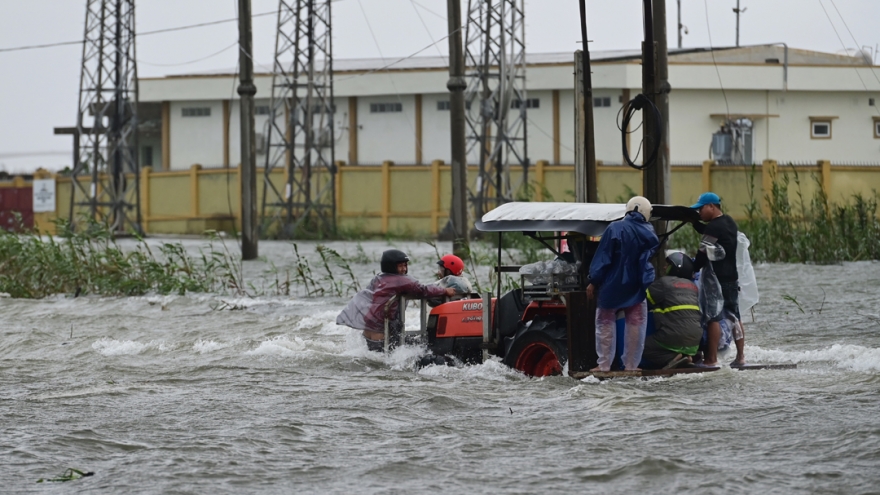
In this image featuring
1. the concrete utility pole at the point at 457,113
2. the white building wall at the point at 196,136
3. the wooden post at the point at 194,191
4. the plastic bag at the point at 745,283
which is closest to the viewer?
the plastic bag at the point at 745,283

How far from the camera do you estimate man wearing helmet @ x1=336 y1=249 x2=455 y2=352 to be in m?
13.4

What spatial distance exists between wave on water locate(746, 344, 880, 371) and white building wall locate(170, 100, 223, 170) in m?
45.3

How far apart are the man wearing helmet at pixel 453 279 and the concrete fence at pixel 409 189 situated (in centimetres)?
2264

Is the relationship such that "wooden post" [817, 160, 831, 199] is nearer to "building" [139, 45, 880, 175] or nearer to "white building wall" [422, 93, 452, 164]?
"building" [139, 45, 880, 175]

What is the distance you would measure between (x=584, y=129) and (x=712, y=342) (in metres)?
4.86

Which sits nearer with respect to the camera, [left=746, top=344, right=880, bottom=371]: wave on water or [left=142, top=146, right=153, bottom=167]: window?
[left=746, top=344, right=880, bottom=371]: wave on water

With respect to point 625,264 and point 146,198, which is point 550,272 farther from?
point 146,198

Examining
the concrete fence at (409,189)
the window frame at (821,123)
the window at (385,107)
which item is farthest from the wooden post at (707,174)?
the window at (385,107)

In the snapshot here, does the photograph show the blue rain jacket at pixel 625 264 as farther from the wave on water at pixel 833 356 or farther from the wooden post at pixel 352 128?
the wooden post at pixel 352 128

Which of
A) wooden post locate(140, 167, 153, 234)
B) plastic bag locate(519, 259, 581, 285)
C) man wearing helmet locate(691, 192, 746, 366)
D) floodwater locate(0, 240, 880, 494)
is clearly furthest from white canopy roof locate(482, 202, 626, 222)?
wooden post locate(140, 167, 153, 234)

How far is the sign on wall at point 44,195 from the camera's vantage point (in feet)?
185

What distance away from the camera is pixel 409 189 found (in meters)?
46.5

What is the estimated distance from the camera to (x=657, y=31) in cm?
1667

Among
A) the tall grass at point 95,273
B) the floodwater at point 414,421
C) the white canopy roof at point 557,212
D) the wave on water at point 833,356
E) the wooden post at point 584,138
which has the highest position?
the wooden post at point 584,138
